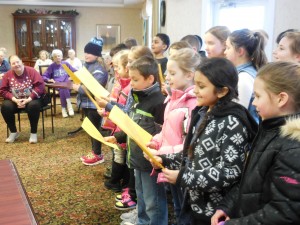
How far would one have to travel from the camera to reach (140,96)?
193 centimetres

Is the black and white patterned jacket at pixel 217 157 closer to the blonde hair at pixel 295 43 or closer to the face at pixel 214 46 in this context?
the blonde hair at pixel 295 43

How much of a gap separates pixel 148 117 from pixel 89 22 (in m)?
8.29

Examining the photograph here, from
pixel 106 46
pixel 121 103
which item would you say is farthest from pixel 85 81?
pixel 106 46

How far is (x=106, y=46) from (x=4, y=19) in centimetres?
291

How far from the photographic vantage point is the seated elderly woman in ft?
13.8

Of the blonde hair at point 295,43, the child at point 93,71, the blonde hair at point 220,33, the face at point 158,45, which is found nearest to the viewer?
the blonde hair at point 295,43

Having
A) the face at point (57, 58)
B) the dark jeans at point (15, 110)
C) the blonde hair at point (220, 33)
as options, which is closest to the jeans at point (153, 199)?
the blonde hair at point (220, 33)

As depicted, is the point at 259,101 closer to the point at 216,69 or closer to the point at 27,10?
the point at 216,69

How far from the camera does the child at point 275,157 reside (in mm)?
937

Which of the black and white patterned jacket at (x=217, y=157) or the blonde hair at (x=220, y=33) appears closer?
the black and white patterned jacket at (x=217, y=157)

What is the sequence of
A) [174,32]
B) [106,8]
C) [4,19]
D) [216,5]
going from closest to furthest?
[216,5], [174,32], [4,19], [106,8]

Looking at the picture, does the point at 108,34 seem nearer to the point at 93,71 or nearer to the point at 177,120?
the point at 93,71

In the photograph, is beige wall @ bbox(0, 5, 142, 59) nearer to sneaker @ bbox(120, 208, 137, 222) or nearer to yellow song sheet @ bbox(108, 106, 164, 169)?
sneaker @ bbox(120, 208, 137, 222)

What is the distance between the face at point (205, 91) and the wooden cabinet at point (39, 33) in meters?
8.63
